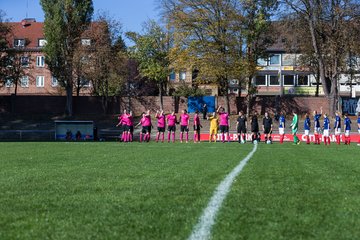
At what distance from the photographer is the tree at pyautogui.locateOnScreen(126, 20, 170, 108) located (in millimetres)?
59312

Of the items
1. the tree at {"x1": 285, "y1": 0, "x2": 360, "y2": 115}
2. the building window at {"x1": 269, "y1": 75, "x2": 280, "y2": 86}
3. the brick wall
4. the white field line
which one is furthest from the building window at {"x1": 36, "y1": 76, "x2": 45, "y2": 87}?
the white field line

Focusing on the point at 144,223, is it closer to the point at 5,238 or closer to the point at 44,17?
the point at 5,238

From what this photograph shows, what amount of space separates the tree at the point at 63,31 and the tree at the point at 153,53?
9.02 m

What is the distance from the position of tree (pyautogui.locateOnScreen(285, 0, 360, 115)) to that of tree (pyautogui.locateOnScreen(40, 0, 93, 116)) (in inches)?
807

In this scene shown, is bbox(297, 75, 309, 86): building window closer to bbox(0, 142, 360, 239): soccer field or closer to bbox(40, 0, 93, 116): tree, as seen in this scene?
bbox(40, 0, 93, 116): tree

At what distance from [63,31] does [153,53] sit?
39.3ft

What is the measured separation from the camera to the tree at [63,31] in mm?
52031

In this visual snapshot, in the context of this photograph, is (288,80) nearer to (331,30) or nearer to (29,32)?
(331,30)

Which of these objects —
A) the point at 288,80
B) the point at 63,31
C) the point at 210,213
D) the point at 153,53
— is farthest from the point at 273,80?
the point at 210,213

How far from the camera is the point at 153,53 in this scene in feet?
200

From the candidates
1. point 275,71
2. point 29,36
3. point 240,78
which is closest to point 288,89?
Result: point 275,71

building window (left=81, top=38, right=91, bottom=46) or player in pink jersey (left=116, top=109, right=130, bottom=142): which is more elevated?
building window (left=81, top=38, right=91, bottom=46)

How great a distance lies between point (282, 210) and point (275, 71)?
256 feet

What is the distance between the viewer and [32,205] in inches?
263
